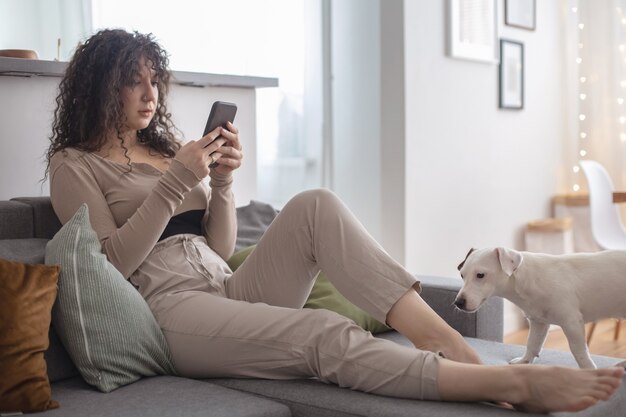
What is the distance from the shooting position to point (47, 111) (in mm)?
2650

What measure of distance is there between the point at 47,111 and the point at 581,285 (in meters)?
1.70

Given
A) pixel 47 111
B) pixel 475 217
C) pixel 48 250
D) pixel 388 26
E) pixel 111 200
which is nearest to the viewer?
pixel 48 250

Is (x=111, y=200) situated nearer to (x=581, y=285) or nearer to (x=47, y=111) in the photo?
(x=47, y=111)

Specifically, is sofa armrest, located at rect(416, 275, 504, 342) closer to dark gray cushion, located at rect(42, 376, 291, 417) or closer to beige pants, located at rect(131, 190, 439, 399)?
beige pants, located at rect(131, 190, 439, 399)

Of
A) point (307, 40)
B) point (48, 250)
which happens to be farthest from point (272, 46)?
point (48, 250)

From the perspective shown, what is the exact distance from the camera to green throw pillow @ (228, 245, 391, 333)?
7.87 feet

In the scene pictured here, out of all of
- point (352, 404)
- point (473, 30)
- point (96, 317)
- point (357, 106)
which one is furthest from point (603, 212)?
point (96, 317)

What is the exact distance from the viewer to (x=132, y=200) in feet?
7.45

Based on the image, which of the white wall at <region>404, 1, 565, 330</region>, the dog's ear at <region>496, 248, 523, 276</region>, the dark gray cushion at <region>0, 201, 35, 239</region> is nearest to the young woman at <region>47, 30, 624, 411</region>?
the dark gray cushion at <region>0, 201, 35, 239</region>

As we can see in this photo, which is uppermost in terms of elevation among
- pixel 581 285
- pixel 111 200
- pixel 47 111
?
pixel 47 111

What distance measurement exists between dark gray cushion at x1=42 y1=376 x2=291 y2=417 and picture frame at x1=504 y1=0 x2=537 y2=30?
332cm

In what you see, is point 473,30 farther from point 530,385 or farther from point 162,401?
point 162,401

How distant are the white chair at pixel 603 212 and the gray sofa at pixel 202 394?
2.09 meters

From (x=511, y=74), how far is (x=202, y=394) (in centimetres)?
335
